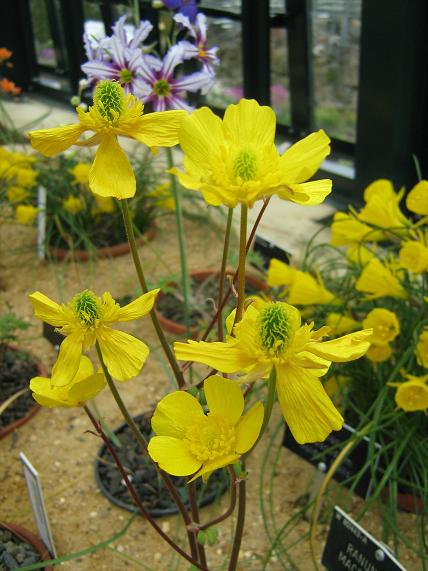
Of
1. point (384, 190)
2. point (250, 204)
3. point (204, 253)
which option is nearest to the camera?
point (250, 204)

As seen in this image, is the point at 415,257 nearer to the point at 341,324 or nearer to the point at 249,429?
the point at 341,324

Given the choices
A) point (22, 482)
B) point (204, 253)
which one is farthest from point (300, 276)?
point (204, 253)

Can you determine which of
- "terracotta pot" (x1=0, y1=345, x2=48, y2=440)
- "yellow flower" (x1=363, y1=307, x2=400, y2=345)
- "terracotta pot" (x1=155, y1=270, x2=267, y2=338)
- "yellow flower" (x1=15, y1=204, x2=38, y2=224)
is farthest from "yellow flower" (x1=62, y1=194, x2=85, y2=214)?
"yellow flower" (x1=363, y1=307, x2=400, y2=345)

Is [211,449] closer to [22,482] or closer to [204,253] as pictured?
[22,482]

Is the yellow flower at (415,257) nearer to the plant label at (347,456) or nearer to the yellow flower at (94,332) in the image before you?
the plant label at (347,456)

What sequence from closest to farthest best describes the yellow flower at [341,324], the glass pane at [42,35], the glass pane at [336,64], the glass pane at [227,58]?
the yellow flower at [341,324], the glass pane at [336,64], the glass pane at [227,58], the glass pane at [42,35]

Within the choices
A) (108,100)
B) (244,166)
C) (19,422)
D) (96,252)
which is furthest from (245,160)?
(96,252)

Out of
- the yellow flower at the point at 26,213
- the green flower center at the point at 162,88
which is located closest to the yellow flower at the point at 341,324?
the green flower center at the point at 162,88
